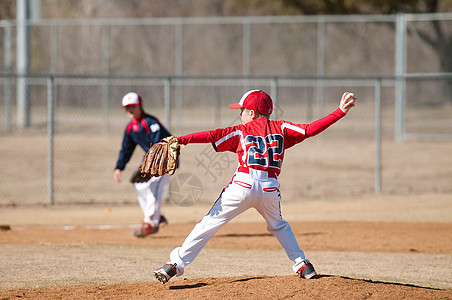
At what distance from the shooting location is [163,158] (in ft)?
18.2

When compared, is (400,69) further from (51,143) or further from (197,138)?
(197,138)

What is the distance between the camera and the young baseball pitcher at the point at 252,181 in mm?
5340

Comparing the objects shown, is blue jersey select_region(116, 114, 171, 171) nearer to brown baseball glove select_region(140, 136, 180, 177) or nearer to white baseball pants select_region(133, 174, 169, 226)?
white baseball pants select_region(133, 174, 169, 226)

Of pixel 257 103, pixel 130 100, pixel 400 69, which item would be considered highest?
pixel 400 69

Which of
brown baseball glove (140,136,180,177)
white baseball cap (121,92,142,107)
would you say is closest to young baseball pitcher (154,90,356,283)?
brown baseball glove (140,136,180,177)

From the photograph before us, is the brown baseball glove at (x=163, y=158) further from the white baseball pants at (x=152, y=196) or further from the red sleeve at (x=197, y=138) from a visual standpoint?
the white baseball pants at (x=152, y=196)

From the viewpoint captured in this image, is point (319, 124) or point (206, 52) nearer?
point (319, 124)

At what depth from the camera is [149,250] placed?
26.2 feet

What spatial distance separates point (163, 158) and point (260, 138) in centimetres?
87

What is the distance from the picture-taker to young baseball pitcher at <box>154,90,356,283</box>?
5.34 meters

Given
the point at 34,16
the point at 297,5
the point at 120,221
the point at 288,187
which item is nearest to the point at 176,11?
the point at 297,5

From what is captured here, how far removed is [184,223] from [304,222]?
6.39 ft

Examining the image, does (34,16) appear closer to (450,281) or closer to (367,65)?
(367,65)

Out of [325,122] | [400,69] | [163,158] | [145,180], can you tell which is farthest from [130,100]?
[400,69]
